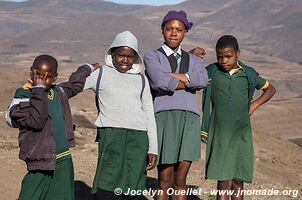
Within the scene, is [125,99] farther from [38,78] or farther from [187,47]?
[187,47]

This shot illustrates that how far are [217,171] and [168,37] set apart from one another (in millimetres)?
1123

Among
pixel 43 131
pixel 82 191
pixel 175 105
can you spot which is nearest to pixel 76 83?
pixel 43 131

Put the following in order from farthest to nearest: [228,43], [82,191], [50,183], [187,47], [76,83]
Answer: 1. [187,47]
2. [82,191]
3. [228,43]
4. [76,83]
5. [50,183]

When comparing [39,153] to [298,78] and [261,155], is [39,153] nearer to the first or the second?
[261,155]

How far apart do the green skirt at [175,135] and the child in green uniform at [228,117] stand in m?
0.28

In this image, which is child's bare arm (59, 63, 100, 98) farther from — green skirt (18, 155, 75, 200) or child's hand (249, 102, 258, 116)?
child's hand (249, 102, 258, 116)

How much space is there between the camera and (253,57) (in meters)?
86.4

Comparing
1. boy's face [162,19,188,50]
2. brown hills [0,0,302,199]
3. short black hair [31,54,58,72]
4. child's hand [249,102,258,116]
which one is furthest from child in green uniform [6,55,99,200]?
brown hills [0,0,302,199]

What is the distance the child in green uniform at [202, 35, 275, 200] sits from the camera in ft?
13.9

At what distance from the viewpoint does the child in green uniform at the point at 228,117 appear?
13.9 ft

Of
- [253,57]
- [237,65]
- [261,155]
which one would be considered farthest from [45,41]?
[237,65]

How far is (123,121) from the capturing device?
12.7ft

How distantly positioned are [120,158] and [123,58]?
2.37 feet

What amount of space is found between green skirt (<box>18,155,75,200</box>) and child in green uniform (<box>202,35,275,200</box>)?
3.93ft
